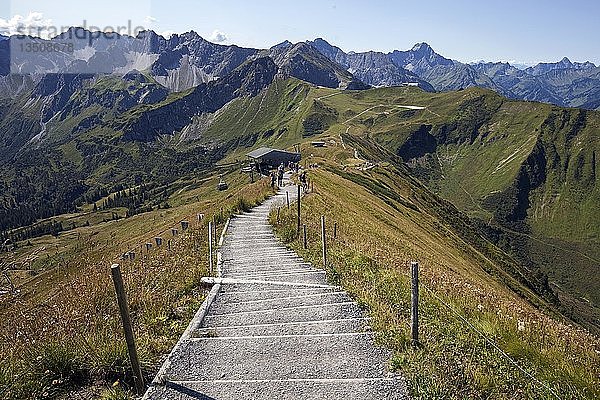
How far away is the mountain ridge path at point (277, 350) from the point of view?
7375 millimetres

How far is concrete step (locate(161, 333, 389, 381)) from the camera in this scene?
7.97m

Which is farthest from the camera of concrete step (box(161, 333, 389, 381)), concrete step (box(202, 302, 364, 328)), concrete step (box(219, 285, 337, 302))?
concrete step (box(219, 285, 337, 302))

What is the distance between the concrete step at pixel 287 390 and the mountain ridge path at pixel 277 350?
15 mm

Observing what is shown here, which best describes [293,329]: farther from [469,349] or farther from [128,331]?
[128,331]

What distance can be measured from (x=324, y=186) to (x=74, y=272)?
37.0 metres

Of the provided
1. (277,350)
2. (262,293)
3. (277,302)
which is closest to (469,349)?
Answer: (277,350)

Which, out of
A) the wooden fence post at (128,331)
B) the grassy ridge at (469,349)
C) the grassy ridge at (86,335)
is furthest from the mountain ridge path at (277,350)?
the grassy ridge at (86,335)

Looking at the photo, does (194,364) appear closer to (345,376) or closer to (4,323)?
(345,376)

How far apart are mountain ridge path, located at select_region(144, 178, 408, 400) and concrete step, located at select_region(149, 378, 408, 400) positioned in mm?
15

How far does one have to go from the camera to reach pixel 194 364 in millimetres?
8398

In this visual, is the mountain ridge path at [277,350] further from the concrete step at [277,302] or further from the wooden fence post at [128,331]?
the wooden fence post at [128,331]

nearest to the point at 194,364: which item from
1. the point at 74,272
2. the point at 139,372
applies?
the point at 139,372

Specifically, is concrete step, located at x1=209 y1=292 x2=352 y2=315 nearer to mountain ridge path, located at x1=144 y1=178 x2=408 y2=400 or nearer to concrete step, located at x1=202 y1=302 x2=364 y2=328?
mountain ridge path, located at x1=144 y1=178 x2=408 y2=400

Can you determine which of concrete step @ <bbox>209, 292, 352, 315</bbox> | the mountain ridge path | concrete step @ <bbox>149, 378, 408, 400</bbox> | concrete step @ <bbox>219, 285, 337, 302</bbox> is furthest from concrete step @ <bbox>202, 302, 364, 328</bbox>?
concrete step @ <bbox>149, 378, 408, 400</bbox>
